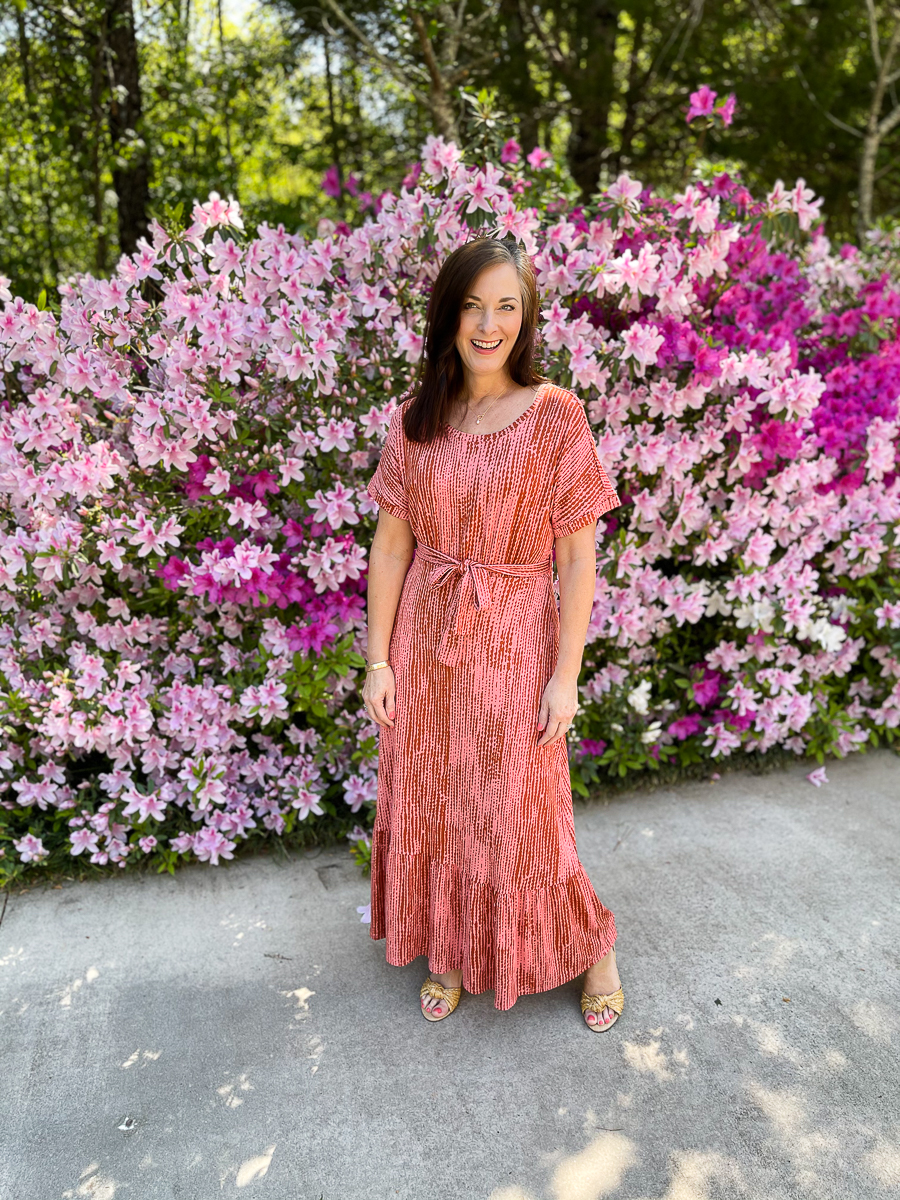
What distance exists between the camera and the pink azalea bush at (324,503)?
277cm

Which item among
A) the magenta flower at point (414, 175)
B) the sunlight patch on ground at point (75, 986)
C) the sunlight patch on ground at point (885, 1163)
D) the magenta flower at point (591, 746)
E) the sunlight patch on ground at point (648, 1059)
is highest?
the magenta flower at point (414, 175)

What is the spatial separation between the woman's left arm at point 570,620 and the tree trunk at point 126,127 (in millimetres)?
4241

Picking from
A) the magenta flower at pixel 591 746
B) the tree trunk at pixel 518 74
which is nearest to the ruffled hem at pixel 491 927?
the magenta flower at pixel 591 746

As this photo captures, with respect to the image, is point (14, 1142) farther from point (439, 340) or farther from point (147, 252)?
point (147, 252)

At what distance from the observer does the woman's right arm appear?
7.09 ft

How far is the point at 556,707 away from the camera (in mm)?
2021

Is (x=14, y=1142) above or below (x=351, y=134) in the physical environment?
below

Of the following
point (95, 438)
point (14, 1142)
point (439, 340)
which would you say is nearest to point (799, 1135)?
point (14, 1142)

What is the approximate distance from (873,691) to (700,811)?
0.92 m

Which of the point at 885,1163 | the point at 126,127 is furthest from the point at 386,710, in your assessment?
the point at 126,127

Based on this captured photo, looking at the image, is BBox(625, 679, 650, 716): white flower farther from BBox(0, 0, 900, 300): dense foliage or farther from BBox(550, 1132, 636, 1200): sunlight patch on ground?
BBox(0, 0, 900, 300): dense foliage

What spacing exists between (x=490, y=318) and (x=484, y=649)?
678 mm

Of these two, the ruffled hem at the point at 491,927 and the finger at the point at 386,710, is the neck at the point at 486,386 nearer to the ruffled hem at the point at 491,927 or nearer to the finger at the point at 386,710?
the finger at the point at 386,710

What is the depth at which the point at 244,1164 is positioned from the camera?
1.91m
